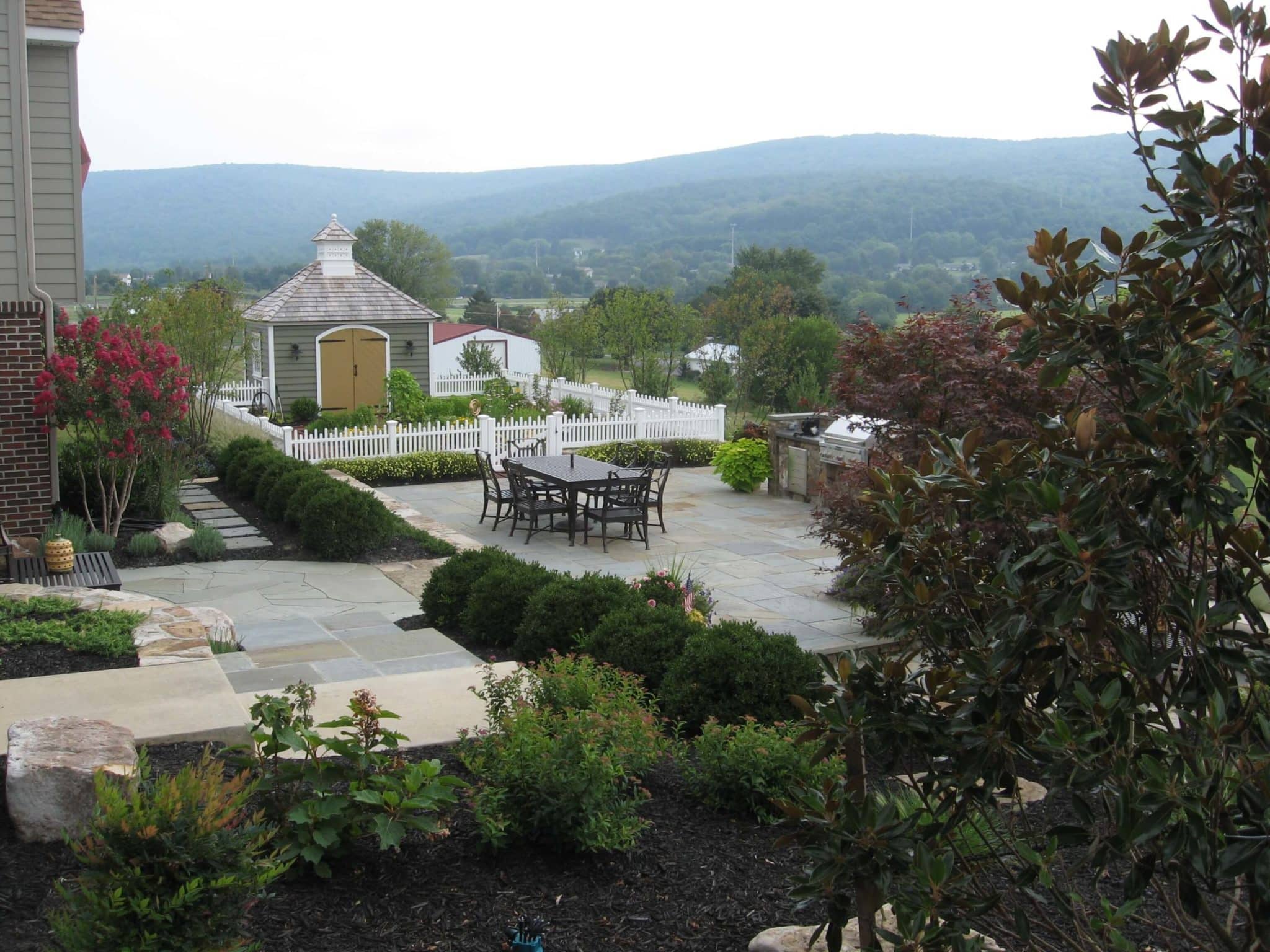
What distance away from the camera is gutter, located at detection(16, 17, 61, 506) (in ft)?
29.7

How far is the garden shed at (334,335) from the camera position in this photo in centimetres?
2370

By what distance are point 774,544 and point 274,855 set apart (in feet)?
30.9

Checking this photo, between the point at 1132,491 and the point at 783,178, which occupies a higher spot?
the point at 783,178

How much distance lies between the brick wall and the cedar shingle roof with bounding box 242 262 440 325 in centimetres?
1396

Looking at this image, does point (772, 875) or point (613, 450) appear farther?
point (613, 450)

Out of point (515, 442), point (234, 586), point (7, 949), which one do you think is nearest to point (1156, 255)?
point (7, 949)

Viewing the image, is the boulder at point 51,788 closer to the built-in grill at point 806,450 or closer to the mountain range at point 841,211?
the built-in grill at point 806,450

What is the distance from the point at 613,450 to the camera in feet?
60.7

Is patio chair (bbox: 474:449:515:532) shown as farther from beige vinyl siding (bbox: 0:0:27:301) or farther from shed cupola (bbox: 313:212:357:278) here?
shed cupola (bbox: 313:212:357:278)

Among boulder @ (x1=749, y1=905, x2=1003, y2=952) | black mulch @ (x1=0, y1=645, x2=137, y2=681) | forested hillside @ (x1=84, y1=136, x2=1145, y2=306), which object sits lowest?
boulder @ (x1=749, y1=905, x2=1003, y2=952)

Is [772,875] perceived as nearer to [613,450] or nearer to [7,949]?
[7,949]

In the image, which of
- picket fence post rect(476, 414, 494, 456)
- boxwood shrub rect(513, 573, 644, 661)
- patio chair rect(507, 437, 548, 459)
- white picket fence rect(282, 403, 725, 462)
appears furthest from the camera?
picket fence post rect(476, 414, 494, 456)

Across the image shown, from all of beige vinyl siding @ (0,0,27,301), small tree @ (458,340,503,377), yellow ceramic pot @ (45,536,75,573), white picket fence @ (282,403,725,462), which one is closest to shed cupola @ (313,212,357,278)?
small tree @ (458,340,503,377)

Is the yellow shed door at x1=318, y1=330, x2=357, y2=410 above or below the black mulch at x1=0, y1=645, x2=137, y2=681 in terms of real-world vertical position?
above
